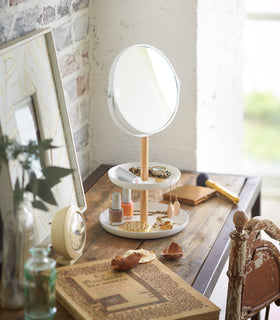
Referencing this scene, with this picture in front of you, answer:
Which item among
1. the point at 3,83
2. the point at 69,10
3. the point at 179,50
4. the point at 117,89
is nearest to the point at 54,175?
the point at 3,83

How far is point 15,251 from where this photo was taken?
45.3 inches

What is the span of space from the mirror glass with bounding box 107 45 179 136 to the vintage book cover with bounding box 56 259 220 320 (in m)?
0.40

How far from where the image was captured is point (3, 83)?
1.34 meters

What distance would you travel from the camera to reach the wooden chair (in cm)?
135

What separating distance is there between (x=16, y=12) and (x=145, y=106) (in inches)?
16.6

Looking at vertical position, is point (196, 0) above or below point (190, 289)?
above

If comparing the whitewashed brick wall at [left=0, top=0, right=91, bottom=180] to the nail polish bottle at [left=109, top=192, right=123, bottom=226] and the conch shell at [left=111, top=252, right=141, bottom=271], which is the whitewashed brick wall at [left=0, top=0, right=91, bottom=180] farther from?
the conch shell at [left=111, top=252, right=141, bottom=271]

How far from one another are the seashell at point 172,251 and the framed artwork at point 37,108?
306 mm

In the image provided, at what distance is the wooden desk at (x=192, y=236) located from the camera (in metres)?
1.42

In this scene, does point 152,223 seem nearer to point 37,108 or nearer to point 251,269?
point 251,269

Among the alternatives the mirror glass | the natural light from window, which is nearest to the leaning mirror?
the mirror glass

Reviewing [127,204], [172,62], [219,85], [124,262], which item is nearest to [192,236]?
[127,204]

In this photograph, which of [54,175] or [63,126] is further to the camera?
[63,126]

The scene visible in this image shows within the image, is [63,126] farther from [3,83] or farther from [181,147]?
[181,147]
